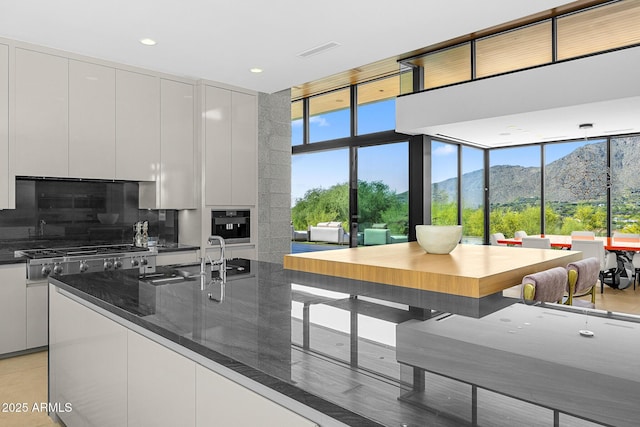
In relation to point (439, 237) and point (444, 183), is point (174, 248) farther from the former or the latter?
point (444, 183)

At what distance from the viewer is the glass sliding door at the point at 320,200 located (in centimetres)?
721

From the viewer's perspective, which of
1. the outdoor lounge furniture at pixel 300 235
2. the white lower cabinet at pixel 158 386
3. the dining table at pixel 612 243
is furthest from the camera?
the outdoor lounge furniture at pixel 300 235

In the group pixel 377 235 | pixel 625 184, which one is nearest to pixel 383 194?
pixel 377 235

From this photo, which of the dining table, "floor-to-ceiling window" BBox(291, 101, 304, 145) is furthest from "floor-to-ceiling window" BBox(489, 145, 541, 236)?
"floor-to-ceiling window" BBox(291, 101, 304, 145)

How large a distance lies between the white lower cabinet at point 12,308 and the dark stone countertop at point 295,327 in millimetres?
1729

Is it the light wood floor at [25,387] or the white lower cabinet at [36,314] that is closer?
the light wood floor at [25,387]

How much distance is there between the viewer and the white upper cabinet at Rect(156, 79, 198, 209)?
440cm

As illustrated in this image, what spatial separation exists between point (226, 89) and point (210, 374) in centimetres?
409

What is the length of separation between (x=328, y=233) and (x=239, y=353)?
6440 millimetres

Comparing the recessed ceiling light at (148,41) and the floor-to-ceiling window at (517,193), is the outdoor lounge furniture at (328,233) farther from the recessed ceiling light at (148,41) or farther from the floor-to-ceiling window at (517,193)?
the recessed ceiling light at (148,41)

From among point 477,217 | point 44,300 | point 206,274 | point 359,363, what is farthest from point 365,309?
point 477,217

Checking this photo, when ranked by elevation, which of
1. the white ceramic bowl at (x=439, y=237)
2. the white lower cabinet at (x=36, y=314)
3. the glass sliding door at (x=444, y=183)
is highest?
the glass sliding door at (x=444, y=183)

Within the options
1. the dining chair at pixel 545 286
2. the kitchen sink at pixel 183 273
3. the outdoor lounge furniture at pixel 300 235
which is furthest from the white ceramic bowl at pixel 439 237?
the outdoor lounge furniture at pixel 300 235

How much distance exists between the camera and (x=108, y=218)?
439cm
